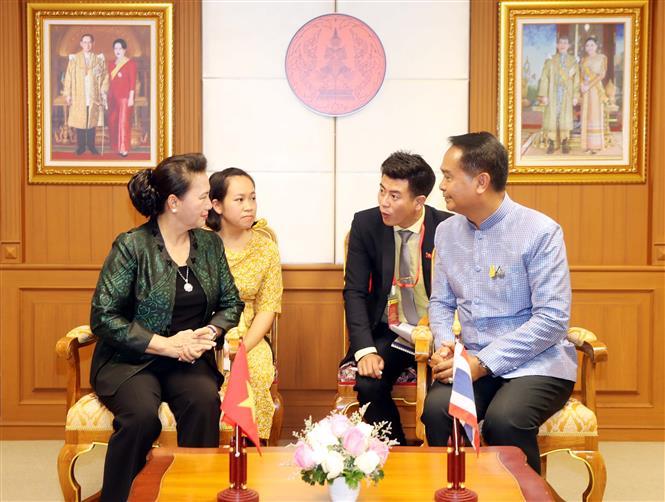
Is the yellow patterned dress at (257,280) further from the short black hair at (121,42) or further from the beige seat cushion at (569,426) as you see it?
the short black hair at (121,42)

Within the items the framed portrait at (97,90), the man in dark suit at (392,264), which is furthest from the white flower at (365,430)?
the framed portrait at (97,90)

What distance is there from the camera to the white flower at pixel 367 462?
228cm

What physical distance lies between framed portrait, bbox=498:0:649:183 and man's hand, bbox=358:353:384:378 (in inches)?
69.8

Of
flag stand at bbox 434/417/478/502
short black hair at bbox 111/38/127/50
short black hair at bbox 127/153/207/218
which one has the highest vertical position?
short black hair at bbox 111/38/127/50

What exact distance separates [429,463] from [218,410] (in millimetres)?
1062

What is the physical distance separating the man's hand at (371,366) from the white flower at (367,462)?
4.83 feet

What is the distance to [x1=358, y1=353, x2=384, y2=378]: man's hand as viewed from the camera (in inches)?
148

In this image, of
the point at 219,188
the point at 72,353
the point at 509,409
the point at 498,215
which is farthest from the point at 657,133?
the point at 72,353

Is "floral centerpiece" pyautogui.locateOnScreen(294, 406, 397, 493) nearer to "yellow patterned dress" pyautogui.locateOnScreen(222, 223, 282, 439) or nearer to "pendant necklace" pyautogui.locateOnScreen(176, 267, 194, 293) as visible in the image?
"pendant necklace" pyautogui.locateOnScreen(176, 267, 194, 293)

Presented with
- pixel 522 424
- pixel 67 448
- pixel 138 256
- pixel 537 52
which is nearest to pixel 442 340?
pixel 522 424

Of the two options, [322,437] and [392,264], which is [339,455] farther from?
[392,264]

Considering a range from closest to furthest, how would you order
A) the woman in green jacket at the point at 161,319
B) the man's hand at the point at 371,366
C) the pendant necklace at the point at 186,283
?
1. the woman in green jacket at the point at 161,319
2. the pendant necklace at the point at 186,283
3. the man's hand at the point at 371,366

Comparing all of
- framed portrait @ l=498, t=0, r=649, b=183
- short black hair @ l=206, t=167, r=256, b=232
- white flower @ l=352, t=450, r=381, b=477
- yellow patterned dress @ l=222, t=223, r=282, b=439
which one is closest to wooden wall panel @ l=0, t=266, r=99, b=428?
short black hair @ l=206, t=167, r=256, b=232

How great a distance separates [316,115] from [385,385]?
1.87 metres
